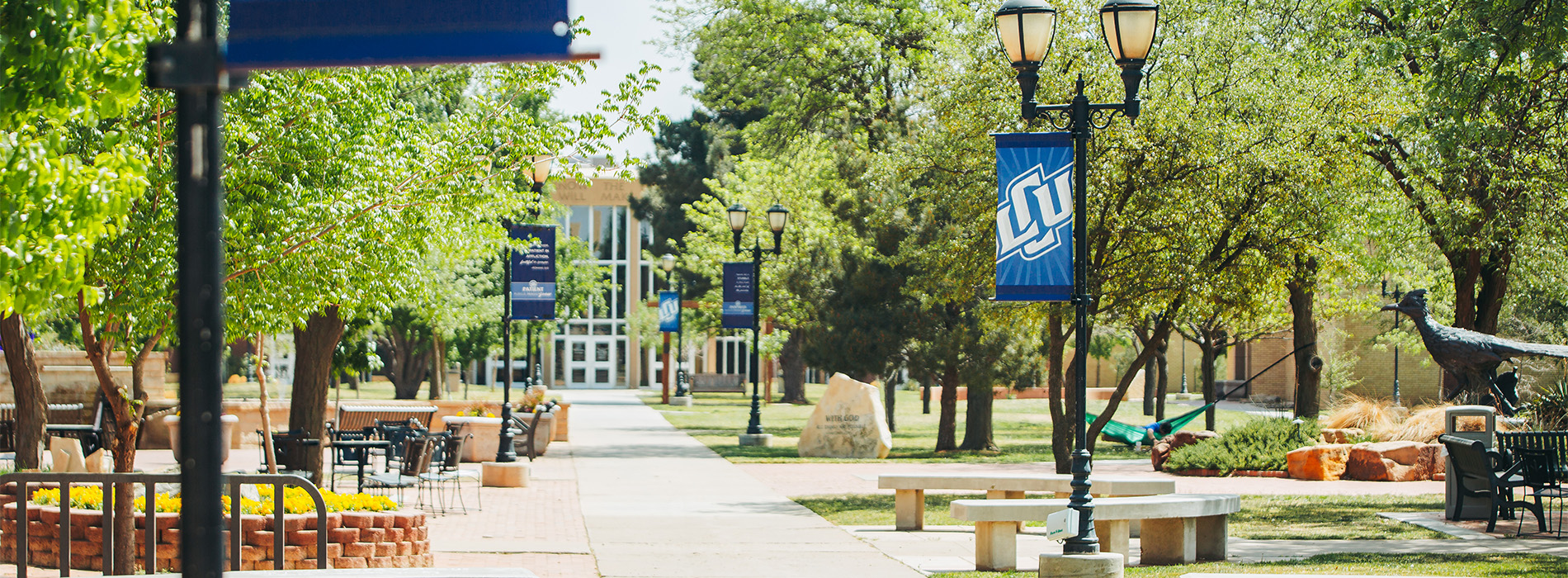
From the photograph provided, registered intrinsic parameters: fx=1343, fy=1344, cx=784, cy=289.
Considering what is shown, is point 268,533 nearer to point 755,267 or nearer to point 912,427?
point 755,267

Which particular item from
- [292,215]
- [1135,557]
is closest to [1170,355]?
[1135,557]

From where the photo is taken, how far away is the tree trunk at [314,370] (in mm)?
15703

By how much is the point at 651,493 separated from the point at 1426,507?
8.65 m

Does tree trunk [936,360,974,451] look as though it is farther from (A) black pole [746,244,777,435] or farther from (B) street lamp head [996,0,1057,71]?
(B) street lamp head [996,0,1057,71]

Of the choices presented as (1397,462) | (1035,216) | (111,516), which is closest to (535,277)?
(1035,216)

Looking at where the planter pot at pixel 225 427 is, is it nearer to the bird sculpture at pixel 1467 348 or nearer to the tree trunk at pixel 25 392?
the tree trunk at pixel 25 392

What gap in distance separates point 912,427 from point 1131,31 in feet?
86.1

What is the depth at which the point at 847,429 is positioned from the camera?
23656mm

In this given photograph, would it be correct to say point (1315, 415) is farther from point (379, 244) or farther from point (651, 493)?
point (379, 244)

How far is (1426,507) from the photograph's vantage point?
14336 millimetres

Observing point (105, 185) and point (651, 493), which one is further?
point (651, 493)

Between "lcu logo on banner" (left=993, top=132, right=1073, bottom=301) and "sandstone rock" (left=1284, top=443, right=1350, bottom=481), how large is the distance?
10.5m

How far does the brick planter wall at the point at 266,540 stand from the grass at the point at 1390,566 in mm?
3822

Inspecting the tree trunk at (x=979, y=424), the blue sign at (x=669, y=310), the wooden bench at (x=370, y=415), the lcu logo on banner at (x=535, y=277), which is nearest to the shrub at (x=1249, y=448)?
the tree trunk at (x=979, y=424)
